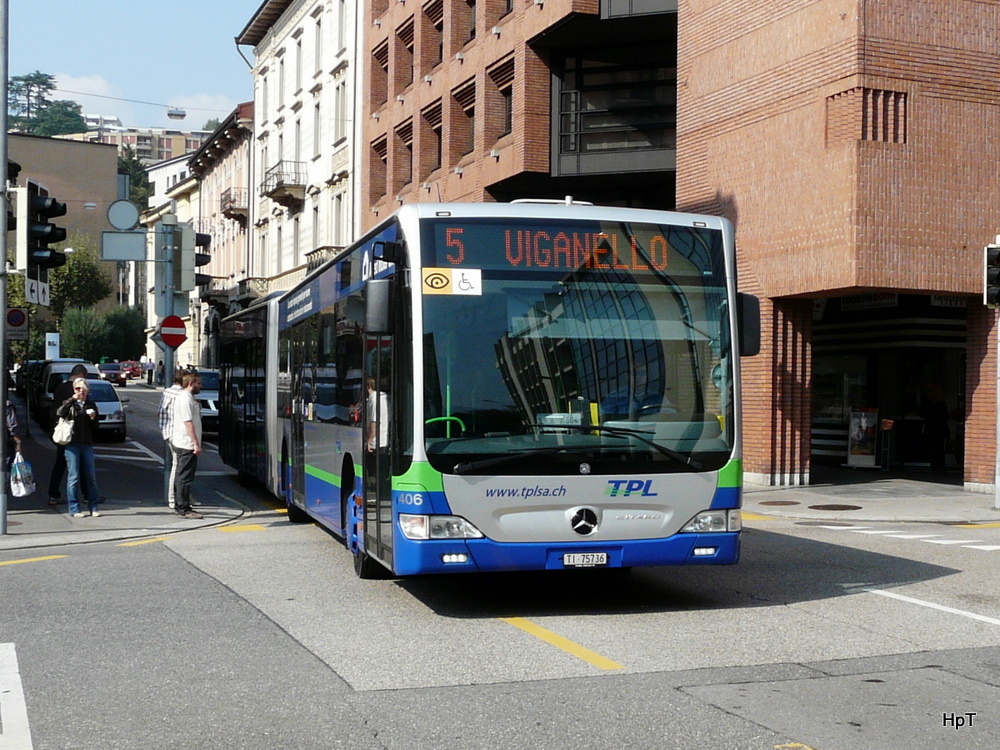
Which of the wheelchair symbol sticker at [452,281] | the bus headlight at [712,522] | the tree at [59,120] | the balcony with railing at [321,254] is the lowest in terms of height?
the bus headlight at [712,522]

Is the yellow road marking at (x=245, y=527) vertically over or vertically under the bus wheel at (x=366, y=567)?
under

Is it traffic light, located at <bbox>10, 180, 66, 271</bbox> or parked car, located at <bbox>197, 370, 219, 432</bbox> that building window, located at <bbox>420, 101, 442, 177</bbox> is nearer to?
parked car, located at <bbox>197, 370, 219, 432</bbox>

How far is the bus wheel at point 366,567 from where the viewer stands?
10.5m

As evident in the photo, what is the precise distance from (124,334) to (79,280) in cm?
Result: 2346

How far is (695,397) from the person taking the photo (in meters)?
9.21

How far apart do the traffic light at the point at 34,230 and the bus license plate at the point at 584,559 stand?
25.4 ft

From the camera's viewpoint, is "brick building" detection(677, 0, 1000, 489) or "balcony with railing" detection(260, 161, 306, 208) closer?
"brick building" detection(677, 0, 1000, 489)

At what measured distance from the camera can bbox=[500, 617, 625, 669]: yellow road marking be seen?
24.5 feet

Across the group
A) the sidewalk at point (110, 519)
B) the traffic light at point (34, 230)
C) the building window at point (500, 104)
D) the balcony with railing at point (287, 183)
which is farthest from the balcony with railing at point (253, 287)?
the traffic light at point (34, 230)

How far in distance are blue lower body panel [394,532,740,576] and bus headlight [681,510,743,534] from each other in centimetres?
4

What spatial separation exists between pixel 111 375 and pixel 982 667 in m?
72.2

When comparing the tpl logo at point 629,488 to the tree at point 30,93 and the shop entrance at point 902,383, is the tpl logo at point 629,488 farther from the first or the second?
the tree at point 30,93

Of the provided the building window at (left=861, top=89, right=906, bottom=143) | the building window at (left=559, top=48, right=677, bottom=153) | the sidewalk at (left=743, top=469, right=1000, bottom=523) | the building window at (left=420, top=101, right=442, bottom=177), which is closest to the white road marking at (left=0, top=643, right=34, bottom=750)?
the sidewalk at (left=743, top=469, right=1000, bottom=523)

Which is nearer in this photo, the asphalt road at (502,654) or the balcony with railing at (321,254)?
the asphalt road at (502,654)
